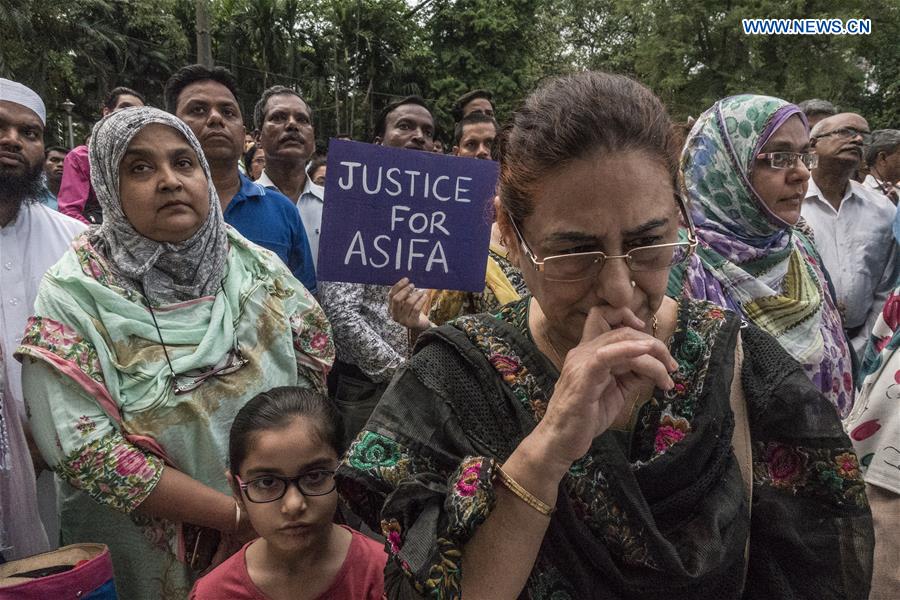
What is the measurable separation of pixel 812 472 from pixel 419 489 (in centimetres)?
73

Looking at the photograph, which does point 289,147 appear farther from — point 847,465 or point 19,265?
point 847,465

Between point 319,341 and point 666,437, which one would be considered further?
point 319,341

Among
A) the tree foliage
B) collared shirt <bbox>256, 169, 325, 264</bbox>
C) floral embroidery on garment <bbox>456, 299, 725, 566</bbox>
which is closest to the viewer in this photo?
floral embroidery on garment <bbox>456, 299, 725, 566</bbox>

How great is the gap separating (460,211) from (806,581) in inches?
60.4

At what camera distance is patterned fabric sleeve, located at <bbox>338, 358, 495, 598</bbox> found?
43.7 inches

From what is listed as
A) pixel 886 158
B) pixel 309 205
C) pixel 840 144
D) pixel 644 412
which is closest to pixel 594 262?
pixel 644 412

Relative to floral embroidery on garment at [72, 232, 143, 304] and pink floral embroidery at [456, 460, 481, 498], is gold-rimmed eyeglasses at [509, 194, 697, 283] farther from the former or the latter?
floral embroidery on garment at [72, 232, 143, 304]

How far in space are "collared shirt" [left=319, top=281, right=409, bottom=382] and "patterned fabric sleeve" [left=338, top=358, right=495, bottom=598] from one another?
1775 mm

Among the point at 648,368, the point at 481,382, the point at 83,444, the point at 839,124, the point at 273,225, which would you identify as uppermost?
the point at 839,124

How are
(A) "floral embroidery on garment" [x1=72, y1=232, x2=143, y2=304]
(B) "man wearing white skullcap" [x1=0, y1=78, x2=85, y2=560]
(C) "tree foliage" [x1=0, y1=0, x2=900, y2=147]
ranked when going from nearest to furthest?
(A) "floral embroidery on garment" [x1=72, y1=232, x2=143, y2=304] → (B) "man wearing white skullcap" [x1=0, y1=78, x2=85, y2=560] → (C) "tree foliage" [x1=0, y1=0, x2=900, y2=147]

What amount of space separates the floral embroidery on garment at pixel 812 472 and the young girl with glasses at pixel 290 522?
1.07m

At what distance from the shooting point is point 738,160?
252cm

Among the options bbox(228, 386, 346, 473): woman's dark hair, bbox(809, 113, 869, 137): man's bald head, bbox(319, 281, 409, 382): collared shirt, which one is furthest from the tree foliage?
bbox(228, 386, 346, 473): woman's dark hair

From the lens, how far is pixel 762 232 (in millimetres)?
2541
